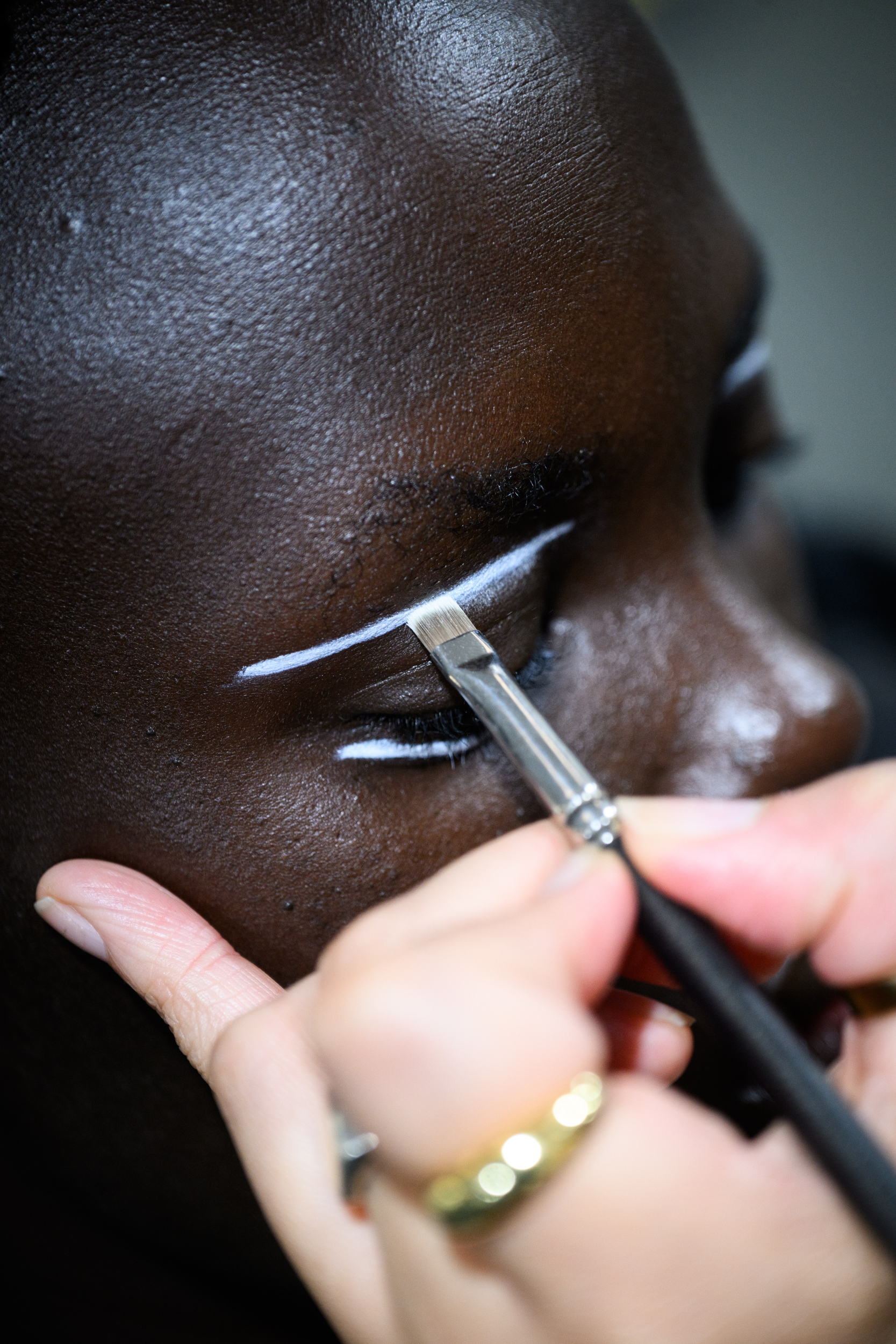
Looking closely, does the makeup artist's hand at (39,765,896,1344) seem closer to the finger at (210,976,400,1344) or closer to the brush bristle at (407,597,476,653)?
the finger at (210,976,400,1344)

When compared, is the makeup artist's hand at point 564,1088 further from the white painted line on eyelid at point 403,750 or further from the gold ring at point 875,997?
the white painted line on eyelid at point 403,750

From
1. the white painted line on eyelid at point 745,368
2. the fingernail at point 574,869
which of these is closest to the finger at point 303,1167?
the fingernail at point 574,869

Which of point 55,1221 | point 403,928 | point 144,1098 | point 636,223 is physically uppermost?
point 636,223

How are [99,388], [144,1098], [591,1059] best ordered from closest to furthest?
1. [591,1059]
2. [99,388]
3. [144,1098]

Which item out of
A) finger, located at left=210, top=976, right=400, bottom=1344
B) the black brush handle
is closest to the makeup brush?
the black brush handle

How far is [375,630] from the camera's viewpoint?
0.45m

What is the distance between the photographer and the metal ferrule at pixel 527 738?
360 mm

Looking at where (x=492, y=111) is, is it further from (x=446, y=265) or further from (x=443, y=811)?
(x=443, y=811)

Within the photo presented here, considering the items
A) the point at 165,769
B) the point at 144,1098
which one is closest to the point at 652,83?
the point at 165,769

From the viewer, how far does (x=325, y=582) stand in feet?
1.43

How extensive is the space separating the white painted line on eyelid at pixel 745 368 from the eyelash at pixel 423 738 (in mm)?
290

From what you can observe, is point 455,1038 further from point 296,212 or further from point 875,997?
point 296,212

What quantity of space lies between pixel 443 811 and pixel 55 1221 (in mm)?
462

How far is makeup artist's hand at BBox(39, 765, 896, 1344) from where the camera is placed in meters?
0.29
